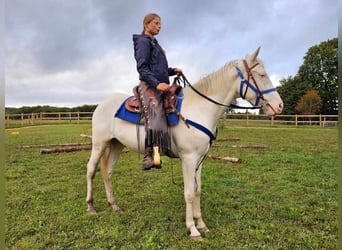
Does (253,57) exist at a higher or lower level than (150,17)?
lower

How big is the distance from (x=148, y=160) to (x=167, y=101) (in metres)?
0.87

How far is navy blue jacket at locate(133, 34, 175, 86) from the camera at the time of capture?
3.62 m

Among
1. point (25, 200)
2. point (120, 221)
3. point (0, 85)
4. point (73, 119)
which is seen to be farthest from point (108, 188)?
point (73, 119)

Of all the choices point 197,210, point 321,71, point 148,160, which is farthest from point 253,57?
point 321,71

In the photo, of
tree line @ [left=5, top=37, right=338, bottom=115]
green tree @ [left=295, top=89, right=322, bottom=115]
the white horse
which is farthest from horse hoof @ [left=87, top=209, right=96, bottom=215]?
green tree @ [left=295, top=89, right=322, bottom=115]

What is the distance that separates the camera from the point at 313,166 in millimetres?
7883

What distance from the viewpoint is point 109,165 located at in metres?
4.89

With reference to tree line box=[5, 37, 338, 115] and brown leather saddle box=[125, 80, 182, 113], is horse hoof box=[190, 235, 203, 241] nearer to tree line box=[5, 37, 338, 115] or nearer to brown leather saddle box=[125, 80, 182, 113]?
brown leather saddle box=[125, 80, 182, 113]

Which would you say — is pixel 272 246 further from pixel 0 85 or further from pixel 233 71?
pixel 0 85

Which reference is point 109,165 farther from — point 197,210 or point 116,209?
point 197,210

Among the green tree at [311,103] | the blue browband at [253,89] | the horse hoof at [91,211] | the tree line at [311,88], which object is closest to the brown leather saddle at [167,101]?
the blue browband at [253,89]

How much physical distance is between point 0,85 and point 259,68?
3.13 metres

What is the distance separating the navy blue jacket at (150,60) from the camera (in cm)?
362

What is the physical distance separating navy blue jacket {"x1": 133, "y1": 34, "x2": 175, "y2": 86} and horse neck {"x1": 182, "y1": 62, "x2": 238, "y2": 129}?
1.76ft
